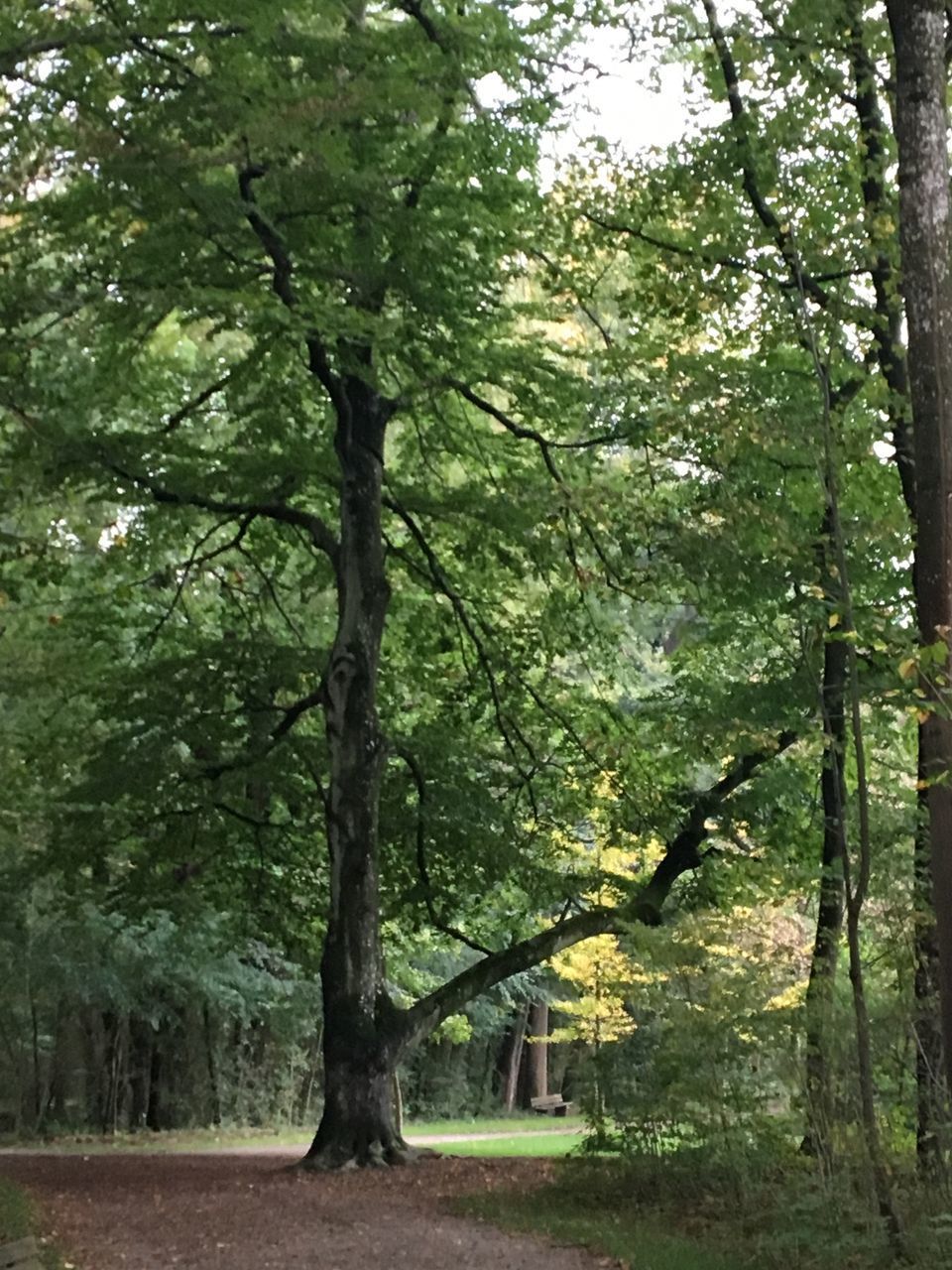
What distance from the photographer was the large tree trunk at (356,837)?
12.1 m

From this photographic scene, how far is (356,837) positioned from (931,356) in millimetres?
8374

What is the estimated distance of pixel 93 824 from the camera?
46.9 ft

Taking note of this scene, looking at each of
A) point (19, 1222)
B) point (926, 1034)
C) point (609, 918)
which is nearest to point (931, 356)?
point (926, 1034)

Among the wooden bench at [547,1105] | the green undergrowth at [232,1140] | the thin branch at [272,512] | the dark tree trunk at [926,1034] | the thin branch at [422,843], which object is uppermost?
the thin branch at [272,512]

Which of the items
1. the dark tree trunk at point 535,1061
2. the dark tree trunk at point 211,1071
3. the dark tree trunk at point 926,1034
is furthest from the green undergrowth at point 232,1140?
the dark tree trunk at point 926,1034

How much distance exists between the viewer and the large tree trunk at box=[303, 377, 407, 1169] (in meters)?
12.1

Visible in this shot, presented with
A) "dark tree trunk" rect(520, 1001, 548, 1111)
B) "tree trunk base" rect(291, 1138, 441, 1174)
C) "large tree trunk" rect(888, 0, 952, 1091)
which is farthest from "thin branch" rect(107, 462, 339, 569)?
"dark tree trunk" rect(520, 1001, 548, 1111)

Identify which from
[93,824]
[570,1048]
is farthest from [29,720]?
[570,1048]

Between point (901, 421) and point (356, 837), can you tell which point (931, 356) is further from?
point (356, 837)

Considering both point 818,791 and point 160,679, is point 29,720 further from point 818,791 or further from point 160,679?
point 818,791

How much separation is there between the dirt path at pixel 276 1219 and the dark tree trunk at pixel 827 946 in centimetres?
163

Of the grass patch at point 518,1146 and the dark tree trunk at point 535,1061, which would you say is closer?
the grass patch at point 518,1146

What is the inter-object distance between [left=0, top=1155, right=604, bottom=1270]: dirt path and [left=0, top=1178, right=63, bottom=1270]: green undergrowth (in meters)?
0.13

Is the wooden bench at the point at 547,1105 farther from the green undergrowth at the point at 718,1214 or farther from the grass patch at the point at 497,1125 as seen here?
the green undergrowth at the point at 718,1214
